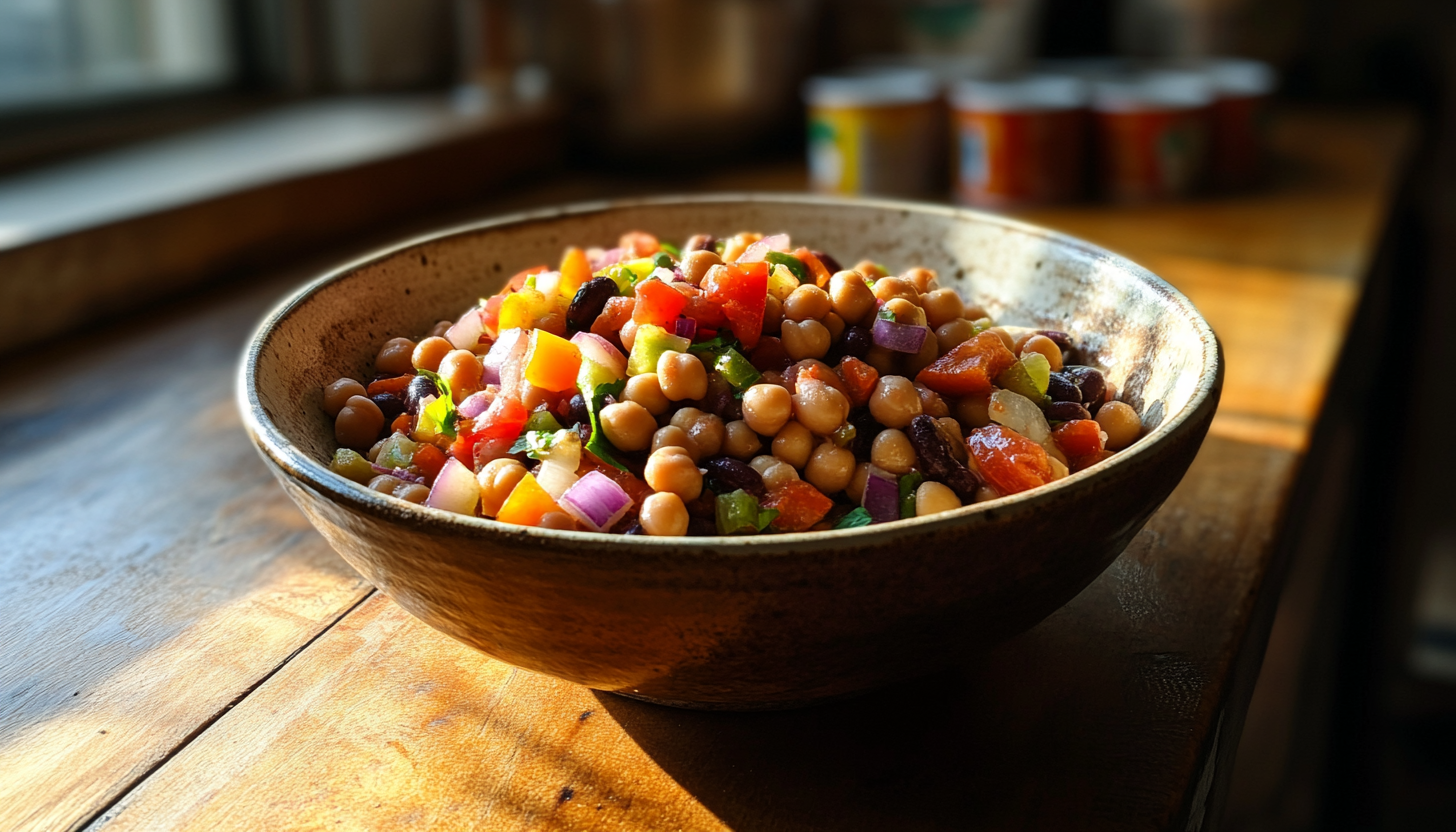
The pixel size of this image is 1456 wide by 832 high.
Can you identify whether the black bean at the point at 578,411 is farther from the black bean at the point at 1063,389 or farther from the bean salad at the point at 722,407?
the black bean at the point at 1063,389

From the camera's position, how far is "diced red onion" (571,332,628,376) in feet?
3.21

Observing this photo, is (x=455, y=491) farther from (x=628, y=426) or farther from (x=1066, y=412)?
(x=1066, y=412)

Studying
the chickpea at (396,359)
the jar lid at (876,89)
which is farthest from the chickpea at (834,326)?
the jar lid at (876,89)

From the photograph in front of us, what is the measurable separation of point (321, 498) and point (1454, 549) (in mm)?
3964

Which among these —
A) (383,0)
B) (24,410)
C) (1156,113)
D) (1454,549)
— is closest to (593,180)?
(383,0)

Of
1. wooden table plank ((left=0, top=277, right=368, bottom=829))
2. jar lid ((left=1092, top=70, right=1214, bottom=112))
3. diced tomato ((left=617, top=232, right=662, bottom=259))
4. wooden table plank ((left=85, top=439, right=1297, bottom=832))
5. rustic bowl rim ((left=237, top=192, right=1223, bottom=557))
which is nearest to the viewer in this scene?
rustic bowl rim ((left=237, top=192, right=1223, bottom=557))

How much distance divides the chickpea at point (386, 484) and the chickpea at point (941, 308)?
0.51 m

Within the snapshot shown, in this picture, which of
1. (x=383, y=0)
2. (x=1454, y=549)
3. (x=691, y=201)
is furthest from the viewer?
(x=1454, y=549)

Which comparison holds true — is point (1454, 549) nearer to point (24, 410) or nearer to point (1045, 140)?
point (1045, 140)

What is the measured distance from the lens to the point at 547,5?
115 inches

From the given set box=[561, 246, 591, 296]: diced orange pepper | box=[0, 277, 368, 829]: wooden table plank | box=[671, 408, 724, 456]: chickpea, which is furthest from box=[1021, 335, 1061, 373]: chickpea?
box=[0, 277, 368, 829]: wooden table plank

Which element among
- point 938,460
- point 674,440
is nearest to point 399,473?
point 674,440

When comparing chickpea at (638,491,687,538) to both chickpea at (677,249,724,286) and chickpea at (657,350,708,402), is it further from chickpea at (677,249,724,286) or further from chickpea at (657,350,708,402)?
chickpea at (677,249,724,286)

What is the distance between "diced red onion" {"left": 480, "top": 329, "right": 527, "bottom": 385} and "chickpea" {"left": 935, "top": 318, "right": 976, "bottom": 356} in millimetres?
377
